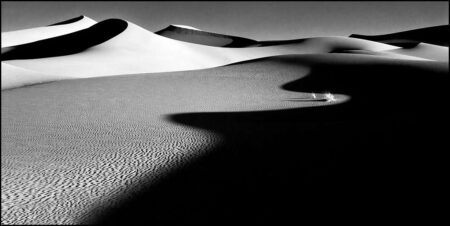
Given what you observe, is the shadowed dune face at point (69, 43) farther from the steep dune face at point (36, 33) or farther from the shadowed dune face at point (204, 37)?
the shadowed dune face at point (204, 37)

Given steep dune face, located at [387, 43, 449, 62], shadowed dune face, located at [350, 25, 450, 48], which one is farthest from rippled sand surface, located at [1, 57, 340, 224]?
shadowed dune face, located at [350, 25, 450, 48]

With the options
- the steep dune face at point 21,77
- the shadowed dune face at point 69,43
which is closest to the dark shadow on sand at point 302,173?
the steep dune face at point 21,77

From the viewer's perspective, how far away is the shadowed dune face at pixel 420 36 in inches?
2009

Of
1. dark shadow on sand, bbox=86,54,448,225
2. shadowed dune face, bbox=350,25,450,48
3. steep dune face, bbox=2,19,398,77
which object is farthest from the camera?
shadowed dune face, bbox=350,25,450,48

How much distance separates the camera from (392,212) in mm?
3186

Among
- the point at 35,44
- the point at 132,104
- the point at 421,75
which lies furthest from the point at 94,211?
the point at 35,44

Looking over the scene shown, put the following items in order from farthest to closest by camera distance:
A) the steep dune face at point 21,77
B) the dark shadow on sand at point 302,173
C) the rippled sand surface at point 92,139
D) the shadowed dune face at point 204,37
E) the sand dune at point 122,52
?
the shadowed dune face at point 204,37 → the sand dune at point 122,52 → the steep dune face at point 21,77 → the rippled sand surface at point 92,139 → the dark shadow on sand at point 302,173

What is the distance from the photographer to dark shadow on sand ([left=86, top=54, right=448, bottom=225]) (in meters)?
3.17

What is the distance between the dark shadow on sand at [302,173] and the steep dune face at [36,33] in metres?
42.9

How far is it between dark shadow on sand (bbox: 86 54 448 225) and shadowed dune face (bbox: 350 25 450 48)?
46.0 metres

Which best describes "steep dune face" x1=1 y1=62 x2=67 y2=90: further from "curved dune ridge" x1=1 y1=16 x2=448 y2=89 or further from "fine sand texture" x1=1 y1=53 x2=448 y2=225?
"fine sand texture" x1=1 y1=53 x2=448 y2=225

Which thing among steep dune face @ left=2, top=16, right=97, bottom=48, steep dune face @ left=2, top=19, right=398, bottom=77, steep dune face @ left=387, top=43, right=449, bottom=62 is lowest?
steep dune face @ left=387, top=43, right=449, bottom=62

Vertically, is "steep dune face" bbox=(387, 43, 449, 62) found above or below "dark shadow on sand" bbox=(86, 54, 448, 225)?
below

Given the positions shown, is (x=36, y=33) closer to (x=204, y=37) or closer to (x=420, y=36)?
(x=204, y=37)
